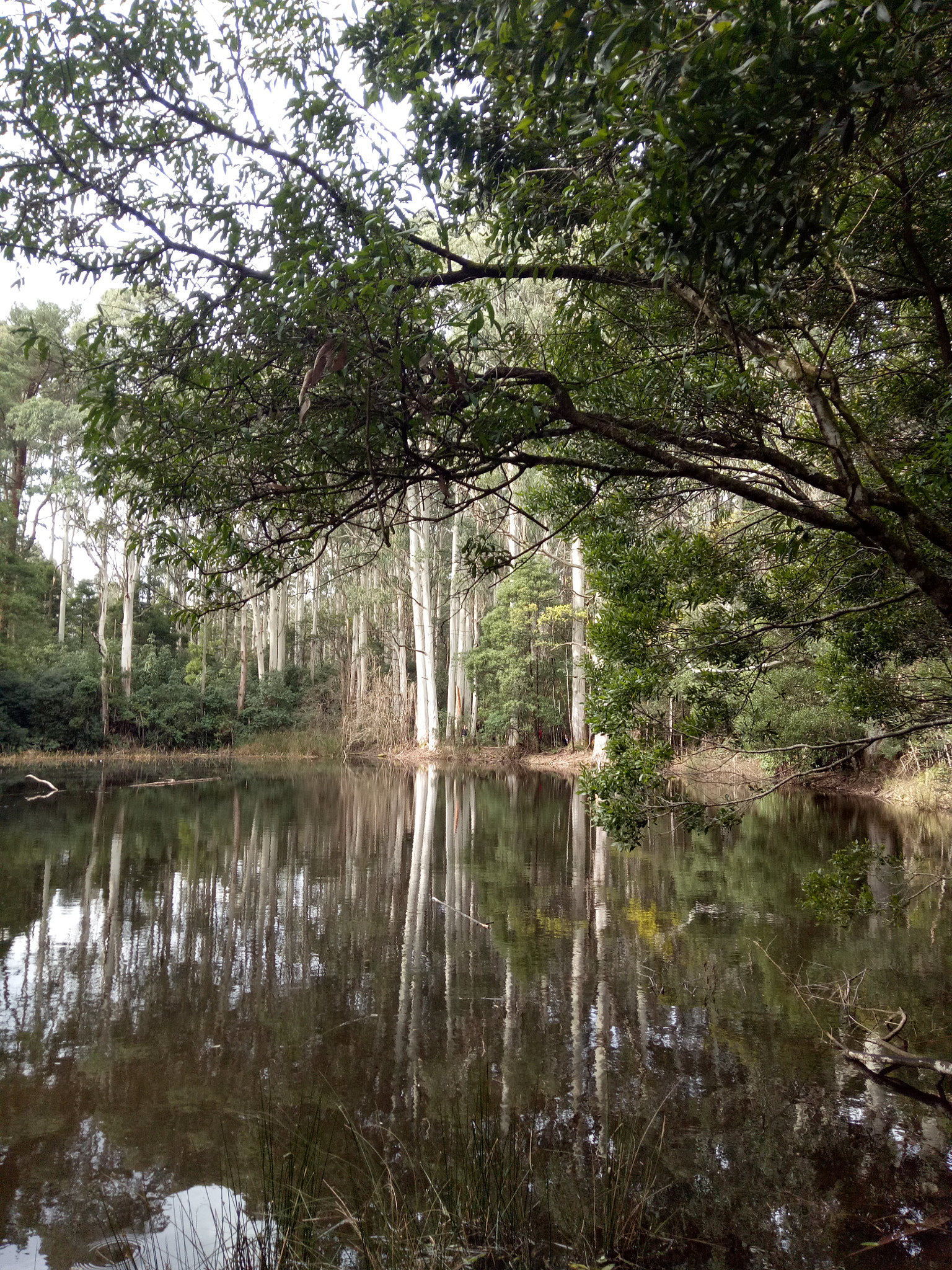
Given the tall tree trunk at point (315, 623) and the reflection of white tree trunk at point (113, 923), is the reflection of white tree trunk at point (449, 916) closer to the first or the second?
the reflection of white tree trunk at point (113, 923)

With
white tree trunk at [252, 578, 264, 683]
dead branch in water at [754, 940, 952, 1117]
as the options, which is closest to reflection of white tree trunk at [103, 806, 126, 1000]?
dead branch in water at [754, 940, 952, 1117]

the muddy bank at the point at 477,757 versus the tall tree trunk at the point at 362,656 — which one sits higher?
the tall tree trunk at the point at 362,656

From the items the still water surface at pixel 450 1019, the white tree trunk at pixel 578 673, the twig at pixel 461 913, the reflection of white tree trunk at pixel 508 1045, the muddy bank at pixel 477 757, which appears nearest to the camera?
the still water surface at pixel 450 1019

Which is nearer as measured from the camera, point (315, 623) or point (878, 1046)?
point (878, 1046)

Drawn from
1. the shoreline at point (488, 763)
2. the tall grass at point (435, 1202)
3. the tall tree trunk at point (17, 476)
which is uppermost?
the tall tree trunk at point (17, 476)

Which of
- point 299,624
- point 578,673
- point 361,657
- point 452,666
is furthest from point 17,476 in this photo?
point 578,673

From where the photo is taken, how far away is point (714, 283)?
371cm

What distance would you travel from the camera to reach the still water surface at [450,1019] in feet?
12.3

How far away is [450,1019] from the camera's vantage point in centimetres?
555

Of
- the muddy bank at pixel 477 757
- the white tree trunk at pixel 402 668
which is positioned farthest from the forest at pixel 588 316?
the white tree trunk at pixel 402 668

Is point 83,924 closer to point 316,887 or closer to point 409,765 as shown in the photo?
point 316,887

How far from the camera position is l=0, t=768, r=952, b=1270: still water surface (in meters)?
3.74

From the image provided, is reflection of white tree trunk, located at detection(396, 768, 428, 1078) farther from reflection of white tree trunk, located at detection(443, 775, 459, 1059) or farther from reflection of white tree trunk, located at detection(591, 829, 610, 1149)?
reflection of white tree trunk, located at detection(591, 829, 610, 1149)

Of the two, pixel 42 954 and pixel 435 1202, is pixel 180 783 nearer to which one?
pixel 42 954
